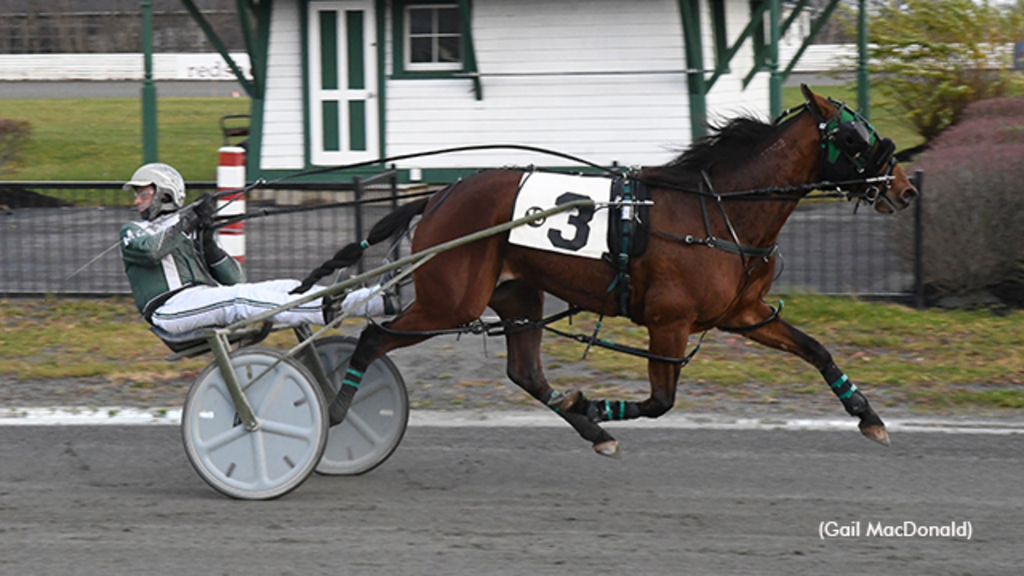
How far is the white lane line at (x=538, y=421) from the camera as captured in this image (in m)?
7.20

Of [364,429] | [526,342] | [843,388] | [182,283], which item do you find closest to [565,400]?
[526,342]

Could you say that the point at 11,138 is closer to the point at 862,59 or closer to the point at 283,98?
the point at 283,98

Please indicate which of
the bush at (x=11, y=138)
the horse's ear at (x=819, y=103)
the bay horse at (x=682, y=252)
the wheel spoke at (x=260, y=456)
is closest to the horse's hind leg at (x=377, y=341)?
the bay horse at (x=682, y=252)

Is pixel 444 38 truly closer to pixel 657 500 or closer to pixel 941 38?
pixel 941 38

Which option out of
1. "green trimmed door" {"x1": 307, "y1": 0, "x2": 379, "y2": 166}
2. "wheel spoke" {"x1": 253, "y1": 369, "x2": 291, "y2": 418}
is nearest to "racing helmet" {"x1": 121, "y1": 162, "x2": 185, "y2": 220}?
"wheel spoke" {"x1": 253, "y1": 369, "x2": 291, "y2": 418}

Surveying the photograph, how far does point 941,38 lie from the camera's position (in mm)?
19453

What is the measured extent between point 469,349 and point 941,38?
503 inches

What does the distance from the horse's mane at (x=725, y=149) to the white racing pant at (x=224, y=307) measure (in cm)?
156

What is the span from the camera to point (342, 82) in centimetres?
1761

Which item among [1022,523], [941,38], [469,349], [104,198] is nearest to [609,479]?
[1022,523]

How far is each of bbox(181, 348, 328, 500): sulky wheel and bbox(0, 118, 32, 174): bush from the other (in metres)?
13.8

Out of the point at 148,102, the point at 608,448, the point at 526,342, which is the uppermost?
the point at 148,102

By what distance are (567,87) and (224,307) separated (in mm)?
11837

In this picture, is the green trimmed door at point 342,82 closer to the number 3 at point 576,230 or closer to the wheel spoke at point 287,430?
the number 3 at point 576,230
